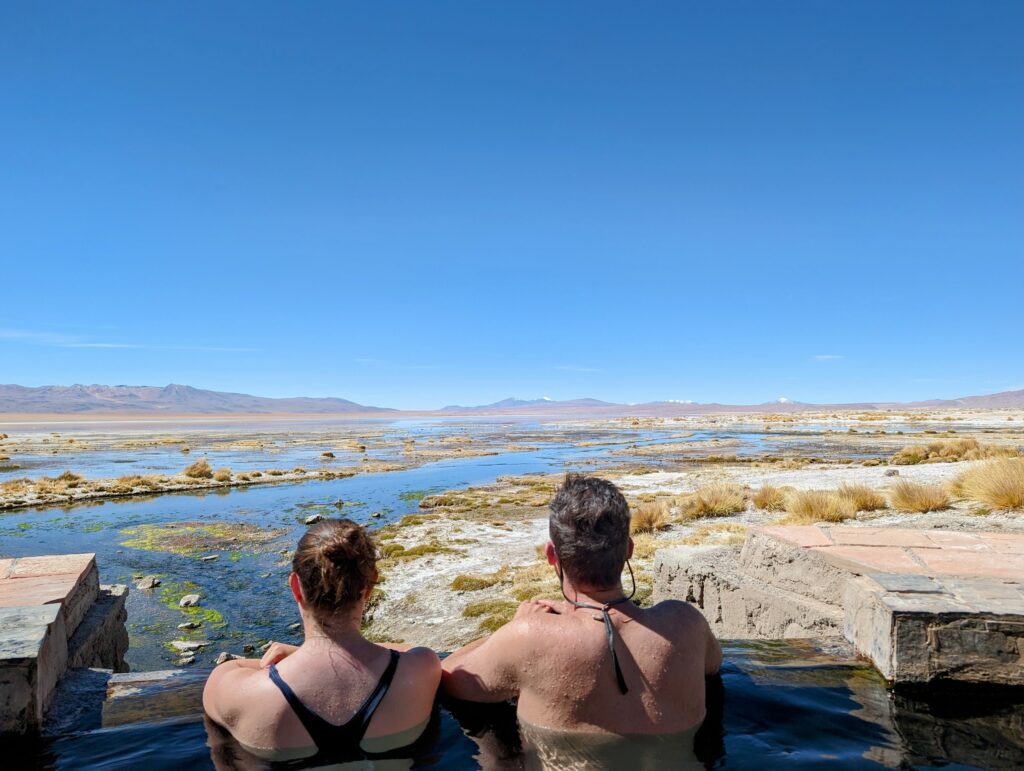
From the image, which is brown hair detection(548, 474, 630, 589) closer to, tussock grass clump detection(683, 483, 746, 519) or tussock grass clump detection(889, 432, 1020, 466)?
tussock grass clump detection(683, 483, 746, 519)

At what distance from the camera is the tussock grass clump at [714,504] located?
47.8 feet

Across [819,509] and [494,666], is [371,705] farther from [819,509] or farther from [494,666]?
[819,509]

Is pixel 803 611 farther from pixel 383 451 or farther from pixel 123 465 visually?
pixel 383 451

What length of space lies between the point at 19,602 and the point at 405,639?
15.8ft

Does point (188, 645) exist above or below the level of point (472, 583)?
below

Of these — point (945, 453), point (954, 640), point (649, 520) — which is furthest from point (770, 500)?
point (945, 453)

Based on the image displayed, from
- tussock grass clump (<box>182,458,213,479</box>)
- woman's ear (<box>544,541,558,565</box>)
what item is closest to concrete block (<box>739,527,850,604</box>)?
woman's ear (<box>544,541,558,565</box>)

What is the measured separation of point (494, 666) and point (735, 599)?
4.26 meters

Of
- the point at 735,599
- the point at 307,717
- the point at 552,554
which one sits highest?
the point at 552,554

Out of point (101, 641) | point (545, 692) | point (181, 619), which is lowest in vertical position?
point (181, 619)

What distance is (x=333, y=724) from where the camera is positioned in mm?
2934

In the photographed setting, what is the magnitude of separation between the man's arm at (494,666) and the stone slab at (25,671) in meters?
2.18

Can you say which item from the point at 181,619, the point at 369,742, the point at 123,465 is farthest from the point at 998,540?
the point at 123,465

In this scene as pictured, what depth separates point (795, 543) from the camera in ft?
20.4
